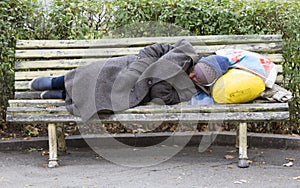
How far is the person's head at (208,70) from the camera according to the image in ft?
14.2

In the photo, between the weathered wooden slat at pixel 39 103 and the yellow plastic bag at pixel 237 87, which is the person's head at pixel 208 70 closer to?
the yellow plastic bag at pixel 237 87

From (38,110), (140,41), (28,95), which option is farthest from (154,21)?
(38,110)

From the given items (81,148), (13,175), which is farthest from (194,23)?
(13,175)

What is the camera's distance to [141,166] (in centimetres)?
450

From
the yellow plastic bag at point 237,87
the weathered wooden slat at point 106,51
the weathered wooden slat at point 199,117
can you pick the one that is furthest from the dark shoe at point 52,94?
the yellow plastic bag at point 237,87

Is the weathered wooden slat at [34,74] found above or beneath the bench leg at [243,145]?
above

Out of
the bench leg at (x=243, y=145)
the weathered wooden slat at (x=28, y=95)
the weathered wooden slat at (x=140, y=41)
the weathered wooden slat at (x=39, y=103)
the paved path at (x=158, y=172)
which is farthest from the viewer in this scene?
the weathered wooden slat at (x=140, y=41)

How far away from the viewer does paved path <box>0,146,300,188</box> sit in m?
3.98

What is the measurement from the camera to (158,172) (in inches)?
169

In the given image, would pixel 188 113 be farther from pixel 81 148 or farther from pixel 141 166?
pixel 81 148

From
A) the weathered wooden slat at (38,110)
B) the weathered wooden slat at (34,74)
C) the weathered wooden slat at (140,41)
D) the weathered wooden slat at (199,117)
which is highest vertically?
the weathered wooden slat at (140,41)

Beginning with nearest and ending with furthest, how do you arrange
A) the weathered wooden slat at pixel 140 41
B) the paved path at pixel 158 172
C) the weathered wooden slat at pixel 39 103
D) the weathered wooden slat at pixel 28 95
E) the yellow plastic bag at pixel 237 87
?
1. the paved path at pixel 158 172
2. the yellow plastic bag at pixel 237 87
3. the weathered wooden slat at pixel 39 103
4. the weathered wooden slat at pixel 28 95
5. the weathered wooden slat at pixel 140 41

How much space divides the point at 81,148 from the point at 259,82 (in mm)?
1985

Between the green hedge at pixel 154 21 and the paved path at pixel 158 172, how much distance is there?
0.89 meters
